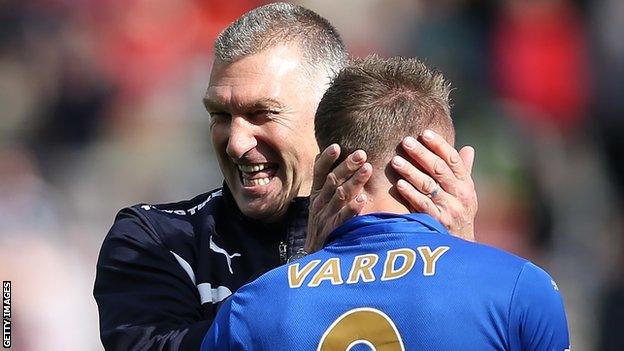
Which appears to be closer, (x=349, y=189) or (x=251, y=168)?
(x=349, y=189)

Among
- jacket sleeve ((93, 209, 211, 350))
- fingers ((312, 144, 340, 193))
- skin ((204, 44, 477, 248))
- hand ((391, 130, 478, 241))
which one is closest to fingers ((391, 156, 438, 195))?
hand ((391, 130, 478, 241))

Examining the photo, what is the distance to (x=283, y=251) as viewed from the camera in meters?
2.56

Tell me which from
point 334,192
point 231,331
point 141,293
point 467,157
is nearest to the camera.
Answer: point 231,331

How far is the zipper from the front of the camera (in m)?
2.54

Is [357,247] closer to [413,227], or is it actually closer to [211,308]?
[413,227]

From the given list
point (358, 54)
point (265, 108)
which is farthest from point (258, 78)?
point (358, 54)

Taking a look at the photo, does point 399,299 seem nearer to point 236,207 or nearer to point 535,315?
point 535,315

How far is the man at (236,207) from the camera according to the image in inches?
93.4

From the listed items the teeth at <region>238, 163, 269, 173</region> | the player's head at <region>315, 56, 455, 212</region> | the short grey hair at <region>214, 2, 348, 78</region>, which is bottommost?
the teeth at <region>238, 163, 269, 173</region>

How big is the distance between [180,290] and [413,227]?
810 mm

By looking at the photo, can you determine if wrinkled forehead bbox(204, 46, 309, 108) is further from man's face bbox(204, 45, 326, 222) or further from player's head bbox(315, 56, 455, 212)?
player's head bbox(315, 56, 455, 212)

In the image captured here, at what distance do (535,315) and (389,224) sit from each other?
0.29m

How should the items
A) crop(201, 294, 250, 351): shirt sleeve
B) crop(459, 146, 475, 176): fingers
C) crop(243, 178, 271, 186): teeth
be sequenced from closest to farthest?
crop(201, 294, 250, 351): shirt sleeve, crop(459, 146, 475, 176): fingers, crop(243, 178, 271, 186): teeth

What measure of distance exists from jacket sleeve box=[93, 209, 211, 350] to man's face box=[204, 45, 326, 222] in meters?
0.26
